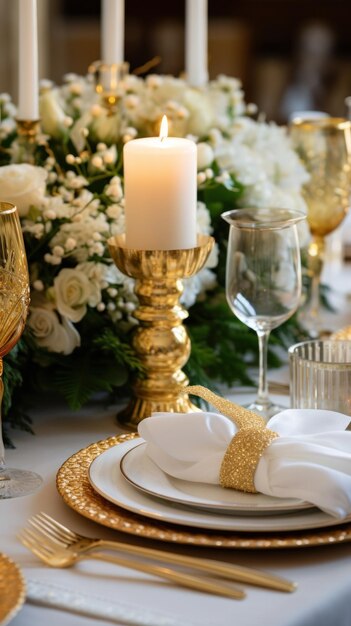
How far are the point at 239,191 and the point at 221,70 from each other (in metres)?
3.83

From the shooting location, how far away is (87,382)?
4.17ft

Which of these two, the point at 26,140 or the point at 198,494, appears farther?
the point at 26,140

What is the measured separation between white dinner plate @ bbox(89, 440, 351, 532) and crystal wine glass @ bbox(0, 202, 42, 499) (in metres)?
0.10

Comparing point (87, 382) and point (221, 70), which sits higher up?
point (221, 70)

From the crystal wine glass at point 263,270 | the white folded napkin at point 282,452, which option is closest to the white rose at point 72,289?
the crystal wine glass at point 263,270

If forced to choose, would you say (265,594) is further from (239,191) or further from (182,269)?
(239,191)

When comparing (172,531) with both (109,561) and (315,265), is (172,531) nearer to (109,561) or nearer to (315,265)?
(109,561)

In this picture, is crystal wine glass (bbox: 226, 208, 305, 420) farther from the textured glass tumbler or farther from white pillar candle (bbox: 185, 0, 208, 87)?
white pillar candle (bbox: 185, 0, 208, 87)

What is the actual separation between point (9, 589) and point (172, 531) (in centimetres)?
16

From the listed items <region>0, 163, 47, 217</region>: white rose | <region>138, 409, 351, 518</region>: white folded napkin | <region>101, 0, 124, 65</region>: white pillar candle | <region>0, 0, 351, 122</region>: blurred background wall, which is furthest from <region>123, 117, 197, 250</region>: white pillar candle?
<region>0, 0, 351, 122</region>: blurred background wall

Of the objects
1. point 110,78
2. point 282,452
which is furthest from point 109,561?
point 110,78

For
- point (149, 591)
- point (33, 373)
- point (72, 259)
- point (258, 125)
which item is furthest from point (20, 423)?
point (258, 125)

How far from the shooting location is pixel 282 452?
93 centimetres

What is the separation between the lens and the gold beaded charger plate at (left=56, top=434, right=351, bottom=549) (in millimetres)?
864
